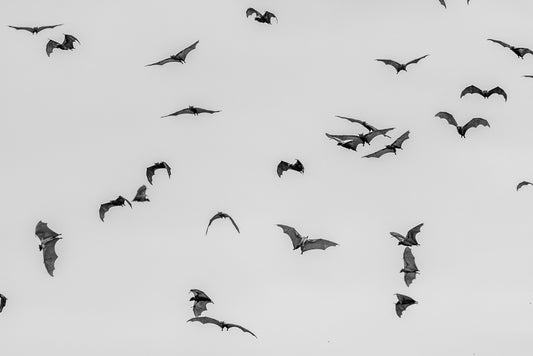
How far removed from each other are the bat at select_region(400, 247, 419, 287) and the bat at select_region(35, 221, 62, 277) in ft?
48.9

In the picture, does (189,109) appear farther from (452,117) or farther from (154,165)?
(452,117)

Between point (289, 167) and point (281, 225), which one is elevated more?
Result: point (289, 167)

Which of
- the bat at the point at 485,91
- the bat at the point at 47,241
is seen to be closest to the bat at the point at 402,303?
the bat at the point at 485,91

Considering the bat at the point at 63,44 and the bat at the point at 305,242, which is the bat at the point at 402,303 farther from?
the bat at the point at 63,44

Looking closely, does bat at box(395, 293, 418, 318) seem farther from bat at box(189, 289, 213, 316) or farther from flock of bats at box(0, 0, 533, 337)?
bat at box(189, 289, 213, 316)

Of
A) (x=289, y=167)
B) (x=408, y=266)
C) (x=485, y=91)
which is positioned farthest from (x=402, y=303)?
(x=485, y=91)

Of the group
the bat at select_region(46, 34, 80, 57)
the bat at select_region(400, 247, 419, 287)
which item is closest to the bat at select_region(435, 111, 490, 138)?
the bat at select_region(400, 247, 419, 287)

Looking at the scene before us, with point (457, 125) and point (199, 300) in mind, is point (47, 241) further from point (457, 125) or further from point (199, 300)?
point (457, 125)

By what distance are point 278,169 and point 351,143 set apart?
11.2ft

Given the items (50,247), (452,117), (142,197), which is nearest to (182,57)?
(142,197)

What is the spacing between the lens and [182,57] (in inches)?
2099

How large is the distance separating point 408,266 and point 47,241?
15721 mm

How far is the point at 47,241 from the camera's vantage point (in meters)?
51.1

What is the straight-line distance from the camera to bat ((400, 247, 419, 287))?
54406mm
